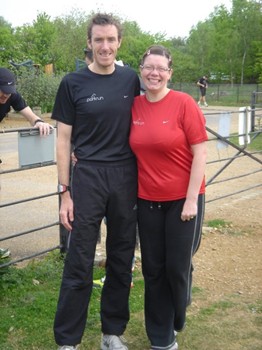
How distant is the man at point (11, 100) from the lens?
146 inches

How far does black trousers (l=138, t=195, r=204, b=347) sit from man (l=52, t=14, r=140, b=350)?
0.13 meters

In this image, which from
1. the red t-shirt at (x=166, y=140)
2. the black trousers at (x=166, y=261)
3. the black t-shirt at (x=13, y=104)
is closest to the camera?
the red t-shirt at (x=166, y=140)

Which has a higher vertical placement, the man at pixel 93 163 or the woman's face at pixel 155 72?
the woman's face at pixel 155 72

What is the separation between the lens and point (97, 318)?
3.69 metres

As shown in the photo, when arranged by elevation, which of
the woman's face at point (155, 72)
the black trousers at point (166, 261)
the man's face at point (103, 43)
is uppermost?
the man's face at point (103, 43)

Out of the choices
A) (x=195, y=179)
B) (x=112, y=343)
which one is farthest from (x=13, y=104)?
(x=112, y=343)

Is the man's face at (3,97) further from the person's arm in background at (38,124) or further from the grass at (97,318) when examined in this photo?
the grass at (97,318)

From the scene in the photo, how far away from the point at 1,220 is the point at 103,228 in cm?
135

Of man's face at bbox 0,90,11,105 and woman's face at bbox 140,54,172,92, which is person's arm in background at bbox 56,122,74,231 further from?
man's face at bbox 0,90,11,105

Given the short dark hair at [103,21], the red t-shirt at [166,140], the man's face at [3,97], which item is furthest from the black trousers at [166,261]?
the man's face at [3,97]

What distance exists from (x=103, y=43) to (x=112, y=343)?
182 centimetres

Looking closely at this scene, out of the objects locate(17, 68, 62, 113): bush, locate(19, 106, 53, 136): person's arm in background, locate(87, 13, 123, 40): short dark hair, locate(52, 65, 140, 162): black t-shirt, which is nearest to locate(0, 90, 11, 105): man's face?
locate(19, 106, 53, 136): person's arm in background

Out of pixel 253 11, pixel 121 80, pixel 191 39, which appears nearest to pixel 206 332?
pixel 121 80

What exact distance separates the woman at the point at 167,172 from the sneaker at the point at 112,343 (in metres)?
0.44
